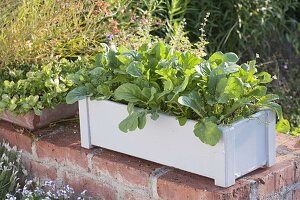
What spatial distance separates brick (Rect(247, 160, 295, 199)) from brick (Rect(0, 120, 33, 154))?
937 mm

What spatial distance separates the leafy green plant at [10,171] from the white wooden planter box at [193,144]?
428mm

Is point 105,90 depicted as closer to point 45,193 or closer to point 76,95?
point 76,95

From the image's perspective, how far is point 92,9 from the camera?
3078 mm

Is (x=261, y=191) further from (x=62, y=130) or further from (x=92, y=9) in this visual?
(x=92, y=9)

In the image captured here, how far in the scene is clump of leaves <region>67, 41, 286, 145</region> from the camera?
7.34ft

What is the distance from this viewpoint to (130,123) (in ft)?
7.65

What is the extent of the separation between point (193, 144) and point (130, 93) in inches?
10.8

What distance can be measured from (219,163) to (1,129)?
3.65 feet

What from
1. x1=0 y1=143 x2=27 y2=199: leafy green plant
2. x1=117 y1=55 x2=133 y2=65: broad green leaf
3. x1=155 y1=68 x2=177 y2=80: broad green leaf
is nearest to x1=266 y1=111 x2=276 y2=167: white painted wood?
x1=155 y1=68 x2=177 y2=80: broad green leaf

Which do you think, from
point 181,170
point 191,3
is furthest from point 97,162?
point 191,3

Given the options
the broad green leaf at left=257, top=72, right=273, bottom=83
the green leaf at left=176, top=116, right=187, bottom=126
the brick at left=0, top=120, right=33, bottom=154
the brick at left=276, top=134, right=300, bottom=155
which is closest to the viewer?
the green leaf at left=176, top=116, right=187, bottom=126

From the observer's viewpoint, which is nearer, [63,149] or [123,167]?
[123,167]

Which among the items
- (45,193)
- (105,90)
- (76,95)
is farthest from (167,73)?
(45,193)

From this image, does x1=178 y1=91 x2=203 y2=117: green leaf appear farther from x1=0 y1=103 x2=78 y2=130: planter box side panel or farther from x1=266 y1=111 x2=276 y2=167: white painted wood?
x1=0 y1=103 x2=78 y2=130: planter box side panel
